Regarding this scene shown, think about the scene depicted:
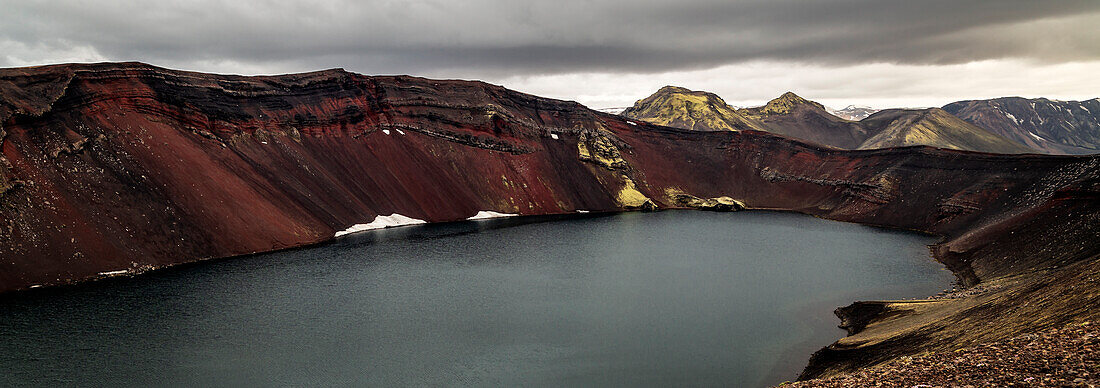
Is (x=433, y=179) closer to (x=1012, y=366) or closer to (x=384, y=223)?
(x=384, y=223)

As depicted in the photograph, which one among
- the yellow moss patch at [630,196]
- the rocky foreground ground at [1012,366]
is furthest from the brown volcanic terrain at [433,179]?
the rocky foreground ground at [1012,366]

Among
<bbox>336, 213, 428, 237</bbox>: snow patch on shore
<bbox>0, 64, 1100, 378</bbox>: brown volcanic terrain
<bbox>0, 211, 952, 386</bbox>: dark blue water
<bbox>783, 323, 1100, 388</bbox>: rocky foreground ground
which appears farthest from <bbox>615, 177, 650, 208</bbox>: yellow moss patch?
<bbox>783, 323, 1100, 388</bbox>: rocky foreground ground

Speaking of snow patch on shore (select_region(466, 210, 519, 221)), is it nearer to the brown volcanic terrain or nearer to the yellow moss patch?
the brown volcanic terrain

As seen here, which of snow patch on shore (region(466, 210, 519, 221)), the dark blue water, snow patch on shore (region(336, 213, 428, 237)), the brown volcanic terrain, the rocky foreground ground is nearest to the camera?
the rocky foreground ground

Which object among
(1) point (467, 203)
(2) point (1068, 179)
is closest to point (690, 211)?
(1) point (467, 203)

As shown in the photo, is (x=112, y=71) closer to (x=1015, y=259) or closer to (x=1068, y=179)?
(x=1015, y=259)

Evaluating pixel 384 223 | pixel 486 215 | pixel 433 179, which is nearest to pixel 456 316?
pixel 384 223

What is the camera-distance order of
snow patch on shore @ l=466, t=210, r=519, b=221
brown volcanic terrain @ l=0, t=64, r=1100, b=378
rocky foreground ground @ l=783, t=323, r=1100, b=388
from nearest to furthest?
rocky foreground ground @ l=783, t=323, r=1100, b=388, brown volcanic terrain @ l=0, t=64, r=1100, b=378, snow patch on shore @ l=466, t=210, r=519, b=221
